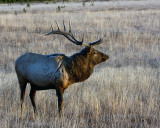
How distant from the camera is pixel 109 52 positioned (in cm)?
1152

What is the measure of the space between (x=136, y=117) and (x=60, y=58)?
A: 1690 mm

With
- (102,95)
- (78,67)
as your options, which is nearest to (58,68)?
(78,67)

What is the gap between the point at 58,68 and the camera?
4.84 metres

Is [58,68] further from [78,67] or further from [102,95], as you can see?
[102,95]

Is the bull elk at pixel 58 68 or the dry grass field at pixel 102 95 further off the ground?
the bull elk at pixel 58 68

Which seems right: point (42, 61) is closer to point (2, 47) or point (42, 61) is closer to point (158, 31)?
point (2, 47)

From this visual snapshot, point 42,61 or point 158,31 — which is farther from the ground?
point 42,61

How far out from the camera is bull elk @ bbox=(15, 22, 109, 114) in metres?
4.80

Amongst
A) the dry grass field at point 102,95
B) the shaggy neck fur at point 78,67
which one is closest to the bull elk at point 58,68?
the shaggy neck fur at point 78,67

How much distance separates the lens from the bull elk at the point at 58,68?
480 cm

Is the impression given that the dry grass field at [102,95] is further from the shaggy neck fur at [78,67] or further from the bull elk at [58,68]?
the shaggy neck fur at [78,67]

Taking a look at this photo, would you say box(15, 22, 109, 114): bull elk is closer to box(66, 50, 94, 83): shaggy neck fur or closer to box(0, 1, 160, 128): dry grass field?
box(66, 50, 94, 83): shaggy neck fur

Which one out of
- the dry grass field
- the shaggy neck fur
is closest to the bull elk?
the shaggy neck fur

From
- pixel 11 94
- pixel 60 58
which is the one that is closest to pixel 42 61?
pixel 60 58
